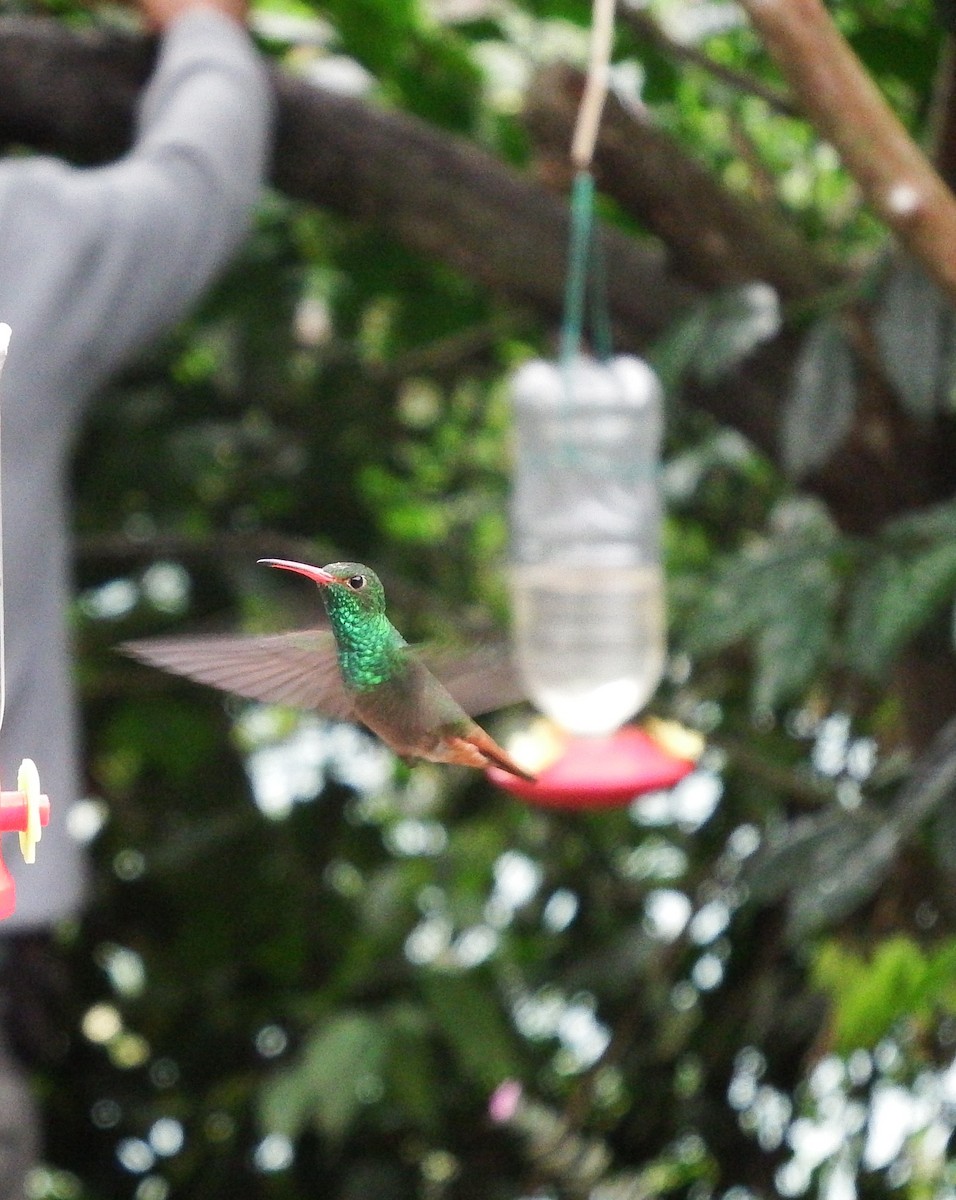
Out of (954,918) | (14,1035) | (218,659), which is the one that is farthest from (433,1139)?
(218,659)

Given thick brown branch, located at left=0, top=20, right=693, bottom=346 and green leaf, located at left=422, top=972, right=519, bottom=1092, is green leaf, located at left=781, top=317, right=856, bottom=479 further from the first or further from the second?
green leaf, located at left=422, top=972, right=519, bottom=1092

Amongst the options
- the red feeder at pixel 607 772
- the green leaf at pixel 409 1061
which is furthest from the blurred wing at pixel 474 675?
the green leaf at pixel 409 1061

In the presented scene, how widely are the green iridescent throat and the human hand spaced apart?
135cm

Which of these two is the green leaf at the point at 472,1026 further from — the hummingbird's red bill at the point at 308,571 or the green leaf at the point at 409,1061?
the hummingbird's red bill at the point at 308,571

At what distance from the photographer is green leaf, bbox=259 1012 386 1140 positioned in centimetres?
241

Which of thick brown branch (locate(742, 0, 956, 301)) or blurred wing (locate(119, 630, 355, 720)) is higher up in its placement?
thick brown branch (locate(742, 0, 956, 301))

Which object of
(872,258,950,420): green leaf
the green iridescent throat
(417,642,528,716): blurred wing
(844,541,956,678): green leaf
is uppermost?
the green iridescent throat

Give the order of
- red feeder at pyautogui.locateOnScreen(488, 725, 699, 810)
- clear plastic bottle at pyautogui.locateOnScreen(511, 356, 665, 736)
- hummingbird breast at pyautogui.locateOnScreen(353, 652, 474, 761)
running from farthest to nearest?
1. clear plastic bottle at pyautogui.locateOnScreen(511, 356, 665, 736)
2. red feeder at pyautogui.locateOnScreen(488, 725, 699, 810)
3. hummingbird breast at pyautogui.locateOnScreen(353, 652, 474, 761)

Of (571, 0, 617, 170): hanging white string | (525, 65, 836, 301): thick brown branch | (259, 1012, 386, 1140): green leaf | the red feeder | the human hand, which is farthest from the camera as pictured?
(259, 1012, 386, 1140): green leaf

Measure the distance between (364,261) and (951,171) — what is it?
926mm

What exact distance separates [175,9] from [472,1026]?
52.3 inches

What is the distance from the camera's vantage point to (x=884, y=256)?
6.55 ft

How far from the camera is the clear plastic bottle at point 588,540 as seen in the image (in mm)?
2521

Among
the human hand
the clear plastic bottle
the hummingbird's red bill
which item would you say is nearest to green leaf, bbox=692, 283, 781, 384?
the clear plastic bottle
